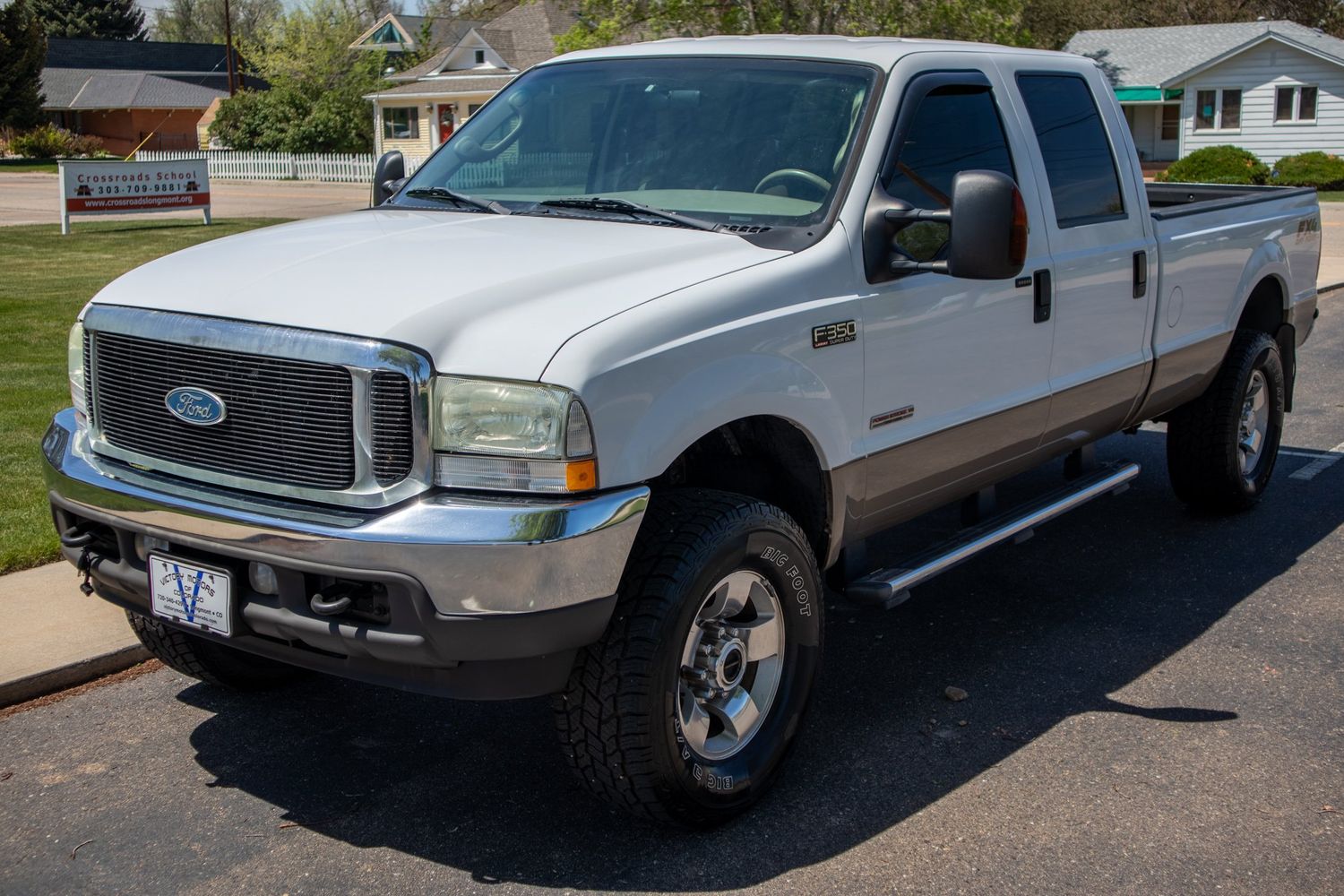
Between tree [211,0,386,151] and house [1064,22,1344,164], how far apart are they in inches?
1085

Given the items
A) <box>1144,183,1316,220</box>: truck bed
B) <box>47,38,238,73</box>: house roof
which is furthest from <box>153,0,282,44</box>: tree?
<box>1144,183,1316,220</box>: truck bed

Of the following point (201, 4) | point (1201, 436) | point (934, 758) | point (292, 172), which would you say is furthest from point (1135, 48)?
point (201, 4)

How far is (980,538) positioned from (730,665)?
138 cm

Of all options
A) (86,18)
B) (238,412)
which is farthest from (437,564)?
(86,18)

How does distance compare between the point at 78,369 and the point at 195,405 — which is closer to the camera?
the point at 195,405

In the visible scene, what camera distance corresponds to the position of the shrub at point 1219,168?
32656 millimetres

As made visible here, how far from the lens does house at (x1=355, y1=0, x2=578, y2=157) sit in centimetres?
5269

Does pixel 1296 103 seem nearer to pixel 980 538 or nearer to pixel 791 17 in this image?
pixel 791 17

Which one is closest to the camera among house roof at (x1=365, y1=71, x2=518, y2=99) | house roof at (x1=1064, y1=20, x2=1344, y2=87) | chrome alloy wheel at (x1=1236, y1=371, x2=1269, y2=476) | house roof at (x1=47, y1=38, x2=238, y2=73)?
chrome alloy wheel at (x1=1236, y1=371, x2=1269, y2=476)

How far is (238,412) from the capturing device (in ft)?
11.8

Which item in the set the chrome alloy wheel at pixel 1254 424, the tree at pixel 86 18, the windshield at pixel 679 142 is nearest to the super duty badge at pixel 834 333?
the windshield at pixel 679 142

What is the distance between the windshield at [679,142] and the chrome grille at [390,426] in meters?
1.37

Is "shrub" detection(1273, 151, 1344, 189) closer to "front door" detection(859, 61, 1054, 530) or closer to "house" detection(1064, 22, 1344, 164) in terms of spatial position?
"house" detection(1064, 22, 1344, 164)

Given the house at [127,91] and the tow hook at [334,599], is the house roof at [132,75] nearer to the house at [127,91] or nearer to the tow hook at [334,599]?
the house at [127,91]
